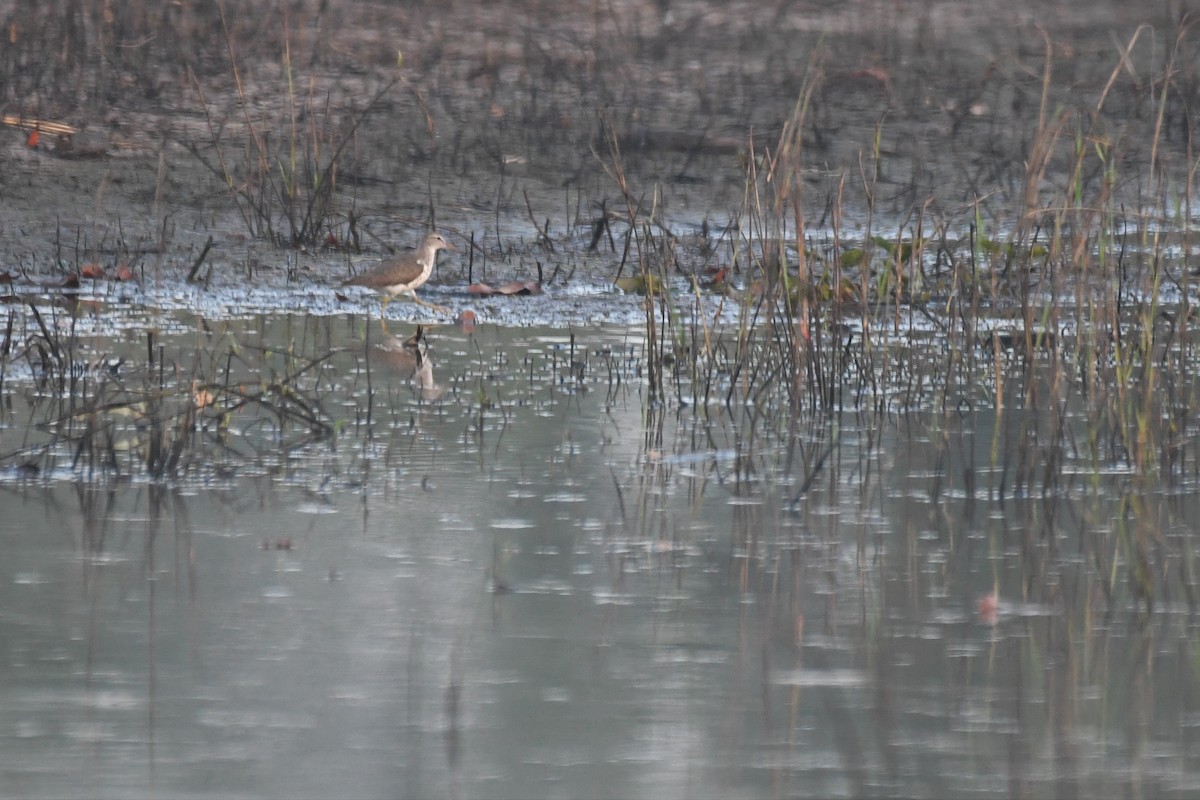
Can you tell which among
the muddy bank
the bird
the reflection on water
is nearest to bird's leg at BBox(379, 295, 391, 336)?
the bird

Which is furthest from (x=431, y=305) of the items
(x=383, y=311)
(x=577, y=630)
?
(x=577, y=630)

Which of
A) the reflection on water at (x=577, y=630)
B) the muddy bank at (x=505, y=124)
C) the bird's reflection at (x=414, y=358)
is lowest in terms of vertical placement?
the reflection on water at (x=577, y=630)

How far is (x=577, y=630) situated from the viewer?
393 centimetres

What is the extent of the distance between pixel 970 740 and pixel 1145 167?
921cm

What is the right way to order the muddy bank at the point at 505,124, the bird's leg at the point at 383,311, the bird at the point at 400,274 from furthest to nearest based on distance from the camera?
1. the muddy bank at the point at 505,124
2. the bird at the point at 400,274
3. the bird's leg at the point at 383,311

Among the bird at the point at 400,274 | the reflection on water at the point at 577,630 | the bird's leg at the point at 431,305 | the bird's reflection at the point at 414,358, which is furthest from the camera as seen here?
the bird's leg at the point at 431,305

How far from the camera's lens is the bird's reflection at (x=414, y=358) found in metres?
6.66

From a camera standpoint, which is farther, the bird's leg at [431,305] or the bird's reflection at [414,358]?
the bird's leg at [431,305]

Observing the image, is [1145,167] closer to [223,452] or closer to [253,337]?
[253,337]

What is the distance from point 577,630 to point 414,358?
3527 millimetres

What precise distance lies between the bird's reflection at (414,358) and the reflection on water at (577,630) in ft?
2.68

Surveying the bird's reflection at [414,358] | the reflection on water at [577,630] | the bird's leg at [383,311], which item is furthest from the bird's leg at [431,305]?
the reflection on water at [577,630]

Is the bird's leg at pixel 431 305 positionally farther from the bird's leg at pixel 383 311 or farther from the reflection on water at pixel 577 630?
the reflection on water at pixel 577 630

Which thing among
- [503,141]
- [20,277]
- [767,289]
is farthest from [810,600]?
[503,141]
